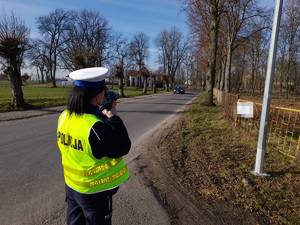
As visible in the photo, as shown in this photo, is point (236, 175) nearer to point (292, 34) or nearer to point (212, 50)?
point (212, 50)

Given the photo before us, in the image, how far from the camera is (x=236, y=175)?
12.2 feet

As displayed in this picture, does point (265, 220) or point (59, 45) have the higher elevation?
point (59, 45)

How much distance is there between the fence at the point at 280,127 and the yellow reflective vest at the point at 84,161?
471cm

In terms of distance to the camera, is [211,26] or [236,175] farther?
[211,26]

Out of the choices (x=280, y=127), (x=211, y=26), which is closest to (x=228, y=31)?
(x=211, y=26)

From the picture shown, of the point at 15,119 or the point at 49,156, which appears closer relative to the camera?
the point at 49,156

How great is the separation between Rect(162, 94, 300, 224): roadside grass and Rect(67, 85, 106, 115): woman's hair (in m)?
2.44

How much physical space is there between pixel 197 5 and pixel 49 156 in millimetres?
14479

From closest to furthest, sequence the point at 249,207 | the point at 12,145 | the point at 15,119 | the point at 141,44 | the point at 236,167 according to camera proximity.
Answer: the point at 249,207 → the point at 236,167 → the point at 12,145 → the point at 15,119 → the point at 141,44

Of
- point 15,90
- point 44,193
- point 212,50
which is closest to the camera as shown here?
point 44,193

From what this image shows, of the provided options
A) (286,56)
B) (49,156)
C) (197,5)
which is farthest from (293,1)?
(49,156)

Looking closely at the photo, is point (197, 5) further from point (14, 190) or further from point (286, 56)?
point (286, 56)

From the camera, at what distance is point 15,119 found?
9.55m

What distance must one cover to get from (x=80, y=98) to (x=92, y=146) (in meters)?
0.38
